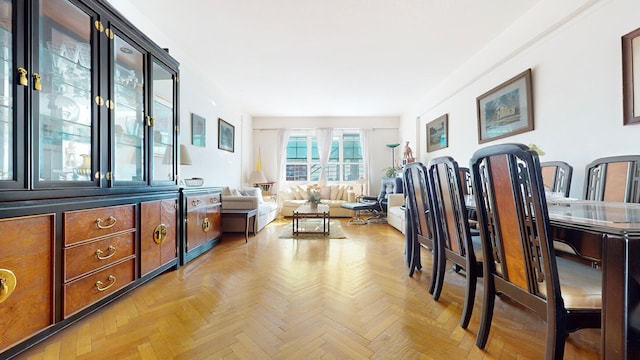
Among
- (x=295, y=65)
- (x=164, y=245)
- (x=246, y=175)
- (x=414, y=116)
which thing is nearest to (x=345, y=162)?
(x=414, y=116)

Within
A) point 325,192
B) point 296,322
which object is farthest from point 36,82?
point 325,192

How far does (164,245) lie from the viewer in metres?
2.26

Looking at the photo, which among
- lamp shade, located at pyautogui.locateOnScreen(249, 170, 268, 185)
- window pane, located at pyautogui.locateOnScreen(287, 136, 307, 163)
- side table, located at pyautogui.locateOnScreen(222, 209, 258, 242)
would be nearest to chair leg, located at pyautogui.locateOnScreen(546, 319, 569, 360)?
side table, located at pyautogui.locateOnScreen(222, 209, 258, 242)

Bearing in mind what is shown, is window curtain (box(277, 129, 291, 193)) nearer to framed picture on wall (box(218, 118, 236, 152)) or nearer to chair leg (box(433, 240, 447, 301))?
framed picture on wall (box(218, 118, 236, 152))

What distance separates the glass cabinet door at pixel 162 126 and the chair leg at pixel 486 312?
2671mm

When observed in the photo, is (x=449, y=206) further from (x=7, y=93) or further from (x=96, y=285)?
(x=7, y=93)

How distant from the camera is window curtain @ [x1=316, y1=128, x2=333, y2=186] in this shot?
662 centimetres

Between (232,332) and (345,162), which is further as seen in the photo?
(345,162)

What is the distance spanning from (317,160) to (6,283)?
5.99 meters

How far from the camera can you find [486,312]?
1.26m

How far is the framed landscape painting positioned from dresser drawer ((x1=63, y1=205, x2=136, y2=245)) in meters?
3.99

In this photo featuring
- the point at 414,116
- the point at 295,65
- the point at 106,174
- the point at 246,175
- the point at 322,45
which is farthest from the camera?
the point at 246,175

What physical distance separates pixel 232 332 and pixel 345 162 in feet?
18.9

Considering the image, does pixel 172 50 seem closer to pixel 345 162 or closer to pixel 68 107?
pixel 68 107
